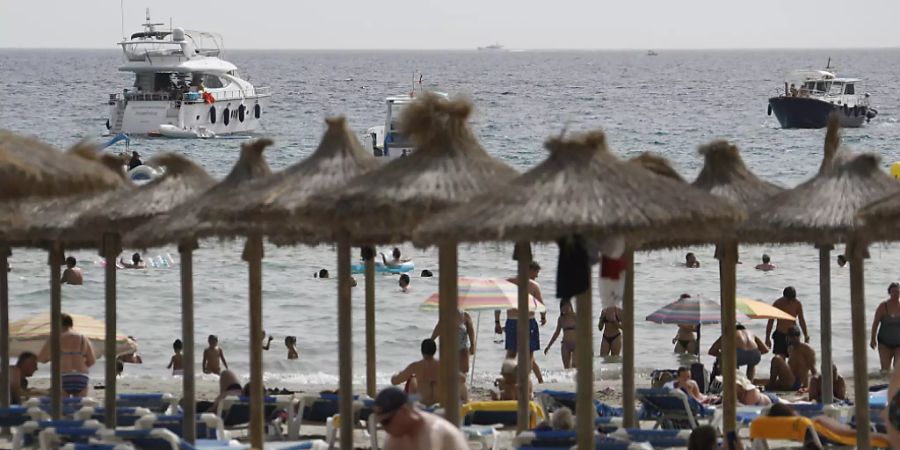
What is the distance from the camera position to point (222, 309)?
2411 cm

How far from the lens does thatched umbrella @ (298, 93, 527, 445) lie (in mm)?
9133

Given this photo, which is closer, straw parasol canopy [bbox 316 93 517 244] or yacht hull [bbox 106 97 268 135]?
straw parasol canopy [bbox 316 93 517 244]

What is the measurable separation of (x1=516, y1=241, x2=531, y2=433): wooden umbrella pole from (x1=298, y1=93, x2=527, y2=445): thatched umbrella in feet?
2.35

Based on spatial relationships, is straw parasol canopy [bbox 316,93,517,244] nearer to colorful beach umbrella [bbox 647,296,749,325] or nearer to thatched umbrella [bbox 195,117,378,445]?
thatched umbrella [bbox 195,117,378,445]

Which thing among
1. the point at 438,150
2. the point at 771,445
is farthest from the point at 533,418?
the point at 438,150

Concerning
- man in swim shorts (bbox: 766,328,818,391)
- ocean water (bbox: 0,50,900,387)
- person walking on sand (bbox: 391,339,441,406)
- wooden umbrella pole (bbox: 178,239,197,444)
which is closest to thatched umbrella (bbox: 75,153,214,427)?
wooden umbrella pole (bbox: 178,239,197,444)

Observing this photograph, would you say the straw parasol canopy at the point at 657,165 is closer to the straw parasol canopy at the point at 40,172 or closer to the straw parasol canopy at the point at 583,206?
the straw parasol canopy at the point at 583,206

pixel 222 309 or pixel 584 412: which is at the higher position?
pixel 584 412

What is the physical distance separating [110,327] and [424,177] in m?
2.78

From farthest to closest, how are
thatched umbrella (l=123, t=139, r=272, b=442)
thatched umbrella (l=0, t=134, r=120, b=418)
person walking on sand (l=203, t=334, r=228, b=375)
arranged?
person walking on sand (l=203, t=334, r=228, b=375), thatched umbrella (l=123, t=139, r=272, b=442), thatched umbrella (l=0, t=134, r=120, b=418)

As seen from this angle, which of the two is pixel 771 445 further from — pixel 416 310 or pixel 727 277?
pixel 416 310

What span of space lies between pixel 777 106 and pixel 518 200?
65.6 m

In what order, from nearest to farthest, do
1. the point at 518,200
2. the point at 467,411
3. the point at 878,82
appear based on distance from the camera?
the point at 518,200 → the point at 467,411 → the point at 878,82

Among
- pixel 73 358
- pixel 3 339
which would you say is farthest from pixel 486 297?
pixel 3 339
